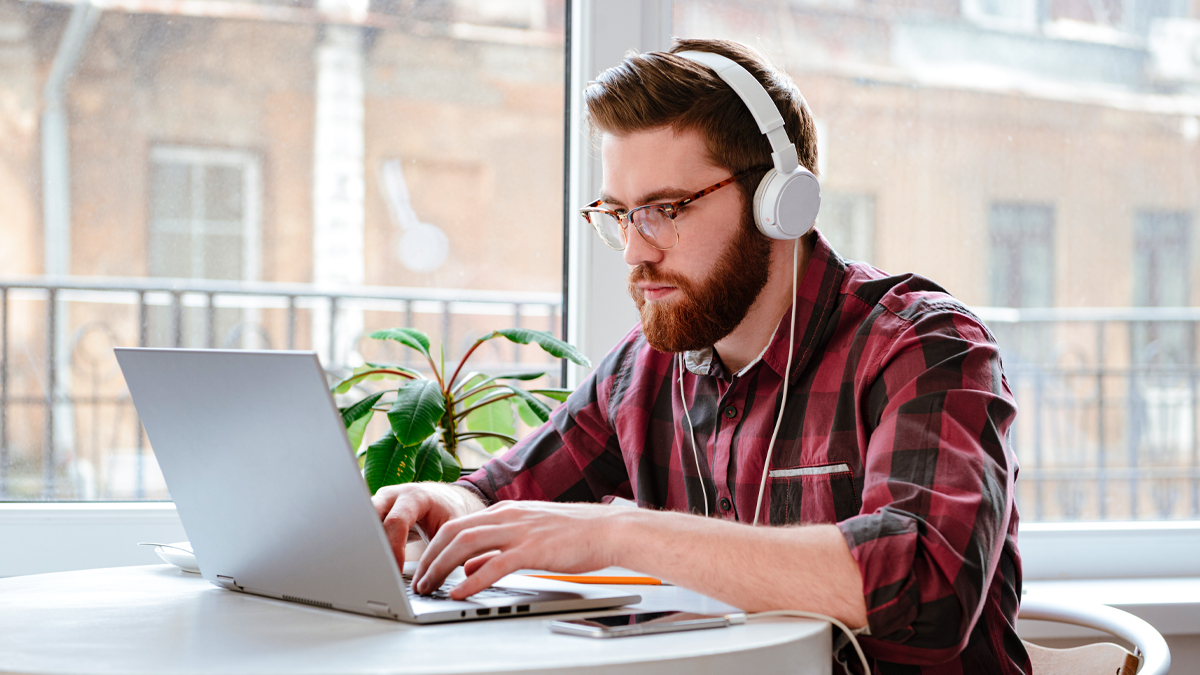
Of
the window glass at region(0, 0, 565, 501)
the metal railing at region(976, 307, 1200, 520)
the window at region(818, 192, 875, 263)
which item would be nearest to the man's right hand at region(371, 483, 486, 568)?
the window glass at region(0, 0, 565, 501)

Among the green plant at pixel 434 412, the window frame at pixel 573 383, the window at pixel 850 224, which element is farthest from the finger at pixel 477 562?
the window at pixel 850 224

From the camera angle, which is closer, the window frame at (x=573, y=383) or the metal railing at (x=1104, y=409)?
Answer: the window frame at (x=573, y=383)

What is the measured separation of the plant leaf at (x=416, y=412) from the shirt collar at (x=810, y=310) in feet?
1.65

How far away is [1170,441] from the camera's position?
227 centimetres

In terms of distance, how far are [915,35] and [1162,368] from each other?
94 cm

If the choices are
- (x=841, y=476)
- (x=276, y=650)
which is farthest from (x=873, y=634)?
(x=276, y=650)

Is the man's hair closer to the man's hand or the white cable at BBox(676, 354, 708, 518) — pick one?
the white cable at BBox(676, 354, 708, 518)

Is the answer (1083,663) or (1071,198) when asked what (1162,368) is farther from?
(1083,663)

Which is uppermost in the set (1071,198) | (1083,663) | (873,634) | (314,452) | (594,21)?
(594,21)

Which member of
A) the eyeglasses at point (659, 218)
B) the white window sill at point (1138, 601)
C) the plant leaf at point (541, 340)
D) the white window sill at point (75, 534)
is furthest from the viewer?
the white window sill at point (75, 534)

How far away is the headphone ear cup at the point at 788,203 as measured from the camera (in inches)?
48.4

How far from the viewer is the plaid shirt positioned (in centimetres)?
89

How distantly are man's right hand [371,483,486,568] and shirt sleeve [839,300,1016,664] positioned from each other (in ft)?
1.65

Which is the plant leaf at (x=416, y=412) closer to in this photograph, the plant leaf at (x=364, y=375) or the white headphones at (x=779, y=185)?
the plant leaf at (x=364, y=375)
